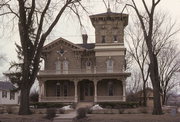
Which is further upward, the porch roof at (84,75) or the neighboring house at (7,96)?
the porch roof at (84,75)

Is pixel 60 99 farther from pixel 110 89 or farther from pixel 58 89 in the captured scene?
pixel 110 89

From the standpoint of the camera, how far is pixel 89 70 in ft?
165

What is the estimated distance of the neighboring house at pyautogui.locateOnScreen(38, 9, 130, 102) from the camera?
156ft

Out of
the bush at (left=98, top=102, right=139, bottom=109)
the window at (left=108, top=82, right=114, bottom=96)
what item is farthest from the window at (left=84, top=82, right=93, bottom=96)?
the bush at (left=98, top=102, right=139, bottom=109)

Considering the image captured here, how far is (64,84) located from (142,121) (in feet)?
103

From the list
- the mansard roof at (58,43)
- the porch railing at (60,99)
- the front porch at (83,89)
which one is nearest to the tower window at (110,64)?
the front porch at (83,89)

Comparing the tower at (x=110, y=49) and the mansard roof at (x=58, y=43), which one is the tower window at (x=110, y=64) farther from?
the mansard roof at (x=58, y=43)

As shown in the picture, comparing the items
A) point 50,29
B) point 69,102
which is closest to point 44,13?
point 50,29

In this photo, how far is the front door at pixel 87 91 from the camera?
4995cm

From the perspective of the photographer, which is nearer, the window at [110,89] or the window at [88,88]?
the window at [110,89]

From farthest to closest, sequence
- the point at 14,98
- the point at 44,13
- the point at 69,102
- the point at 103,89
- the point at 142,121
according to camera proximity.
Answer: the point at 14,98
the point at 103,89
the point at 69,102
the point at 44,13
the point at 142,121

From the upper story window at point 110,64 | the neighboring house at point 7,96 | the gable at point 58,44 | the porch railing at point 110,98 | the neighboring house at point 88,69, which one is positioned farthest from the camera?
the neighboring house at point 7,96

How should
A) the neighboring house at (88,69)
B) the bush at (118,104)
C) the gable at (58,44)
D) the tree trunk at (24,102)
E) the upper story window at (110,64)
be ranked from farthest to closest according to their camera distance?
the gable at (58,44)
the upper story window at (110,64)
the neighboring house at (88,69)
the bush at (118,104)
the tree trunk at (24,102)

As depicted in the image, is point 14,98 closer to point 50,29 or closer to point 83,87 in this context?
point 83,87
